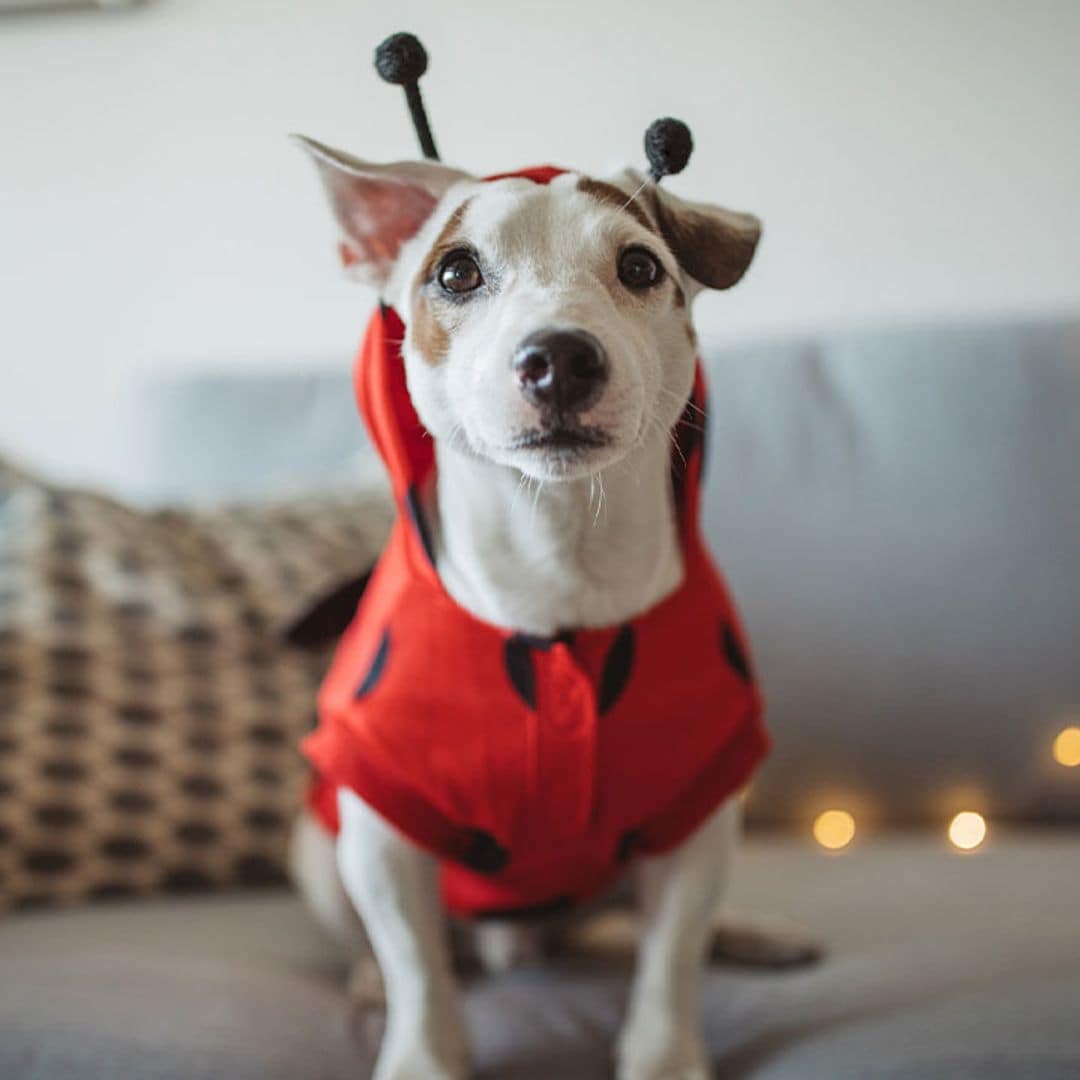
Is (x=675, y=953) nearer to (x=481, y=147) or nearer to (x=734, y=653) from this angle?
(x=734, y=653)

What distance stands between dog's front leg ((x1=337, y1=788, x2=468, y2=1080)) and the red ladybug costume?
3 cm

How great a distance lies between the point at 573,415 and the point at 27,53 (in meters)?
1.66

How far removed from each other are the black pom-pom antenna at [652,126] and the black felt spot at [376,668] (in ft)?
1.43

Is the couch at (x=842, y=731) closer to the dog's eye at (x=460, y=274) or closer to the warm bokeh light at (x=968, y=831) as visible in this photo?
the warm bokeh light at (x=968, y=831)

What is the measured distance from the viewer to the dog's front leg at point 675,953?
94cm

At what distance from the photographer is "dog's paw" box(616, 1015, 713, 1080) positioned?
927mm

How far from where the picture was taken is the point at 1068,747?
1.34 meters

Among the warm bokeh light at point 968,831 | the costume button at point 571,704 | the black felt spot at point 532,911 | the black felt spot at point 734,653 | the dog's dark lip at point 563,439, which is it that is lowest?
the warm bokeh light at point 968,831

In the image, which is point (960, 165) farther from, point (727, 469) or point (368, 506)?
point (368, 506)

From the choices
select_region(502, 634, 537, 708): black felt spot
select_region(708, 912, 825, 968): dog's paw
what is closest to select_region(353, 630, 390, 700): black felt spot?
select_region(502, 634, 537, 708): black felt spot

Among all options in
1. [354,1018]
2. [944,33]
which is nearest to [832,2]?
[944,33]

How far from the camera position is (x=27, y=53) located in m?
1.94

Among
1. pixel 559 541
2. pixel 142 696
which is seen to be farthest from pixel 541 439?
pixel 142 696

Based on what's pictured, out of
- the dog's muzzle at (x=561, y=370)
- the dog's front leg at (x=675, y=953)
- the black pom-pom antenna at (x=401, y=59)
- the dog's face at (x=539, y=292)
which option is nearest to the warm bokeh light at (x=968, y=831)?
the dog's front leg at (x=675, y=953)
